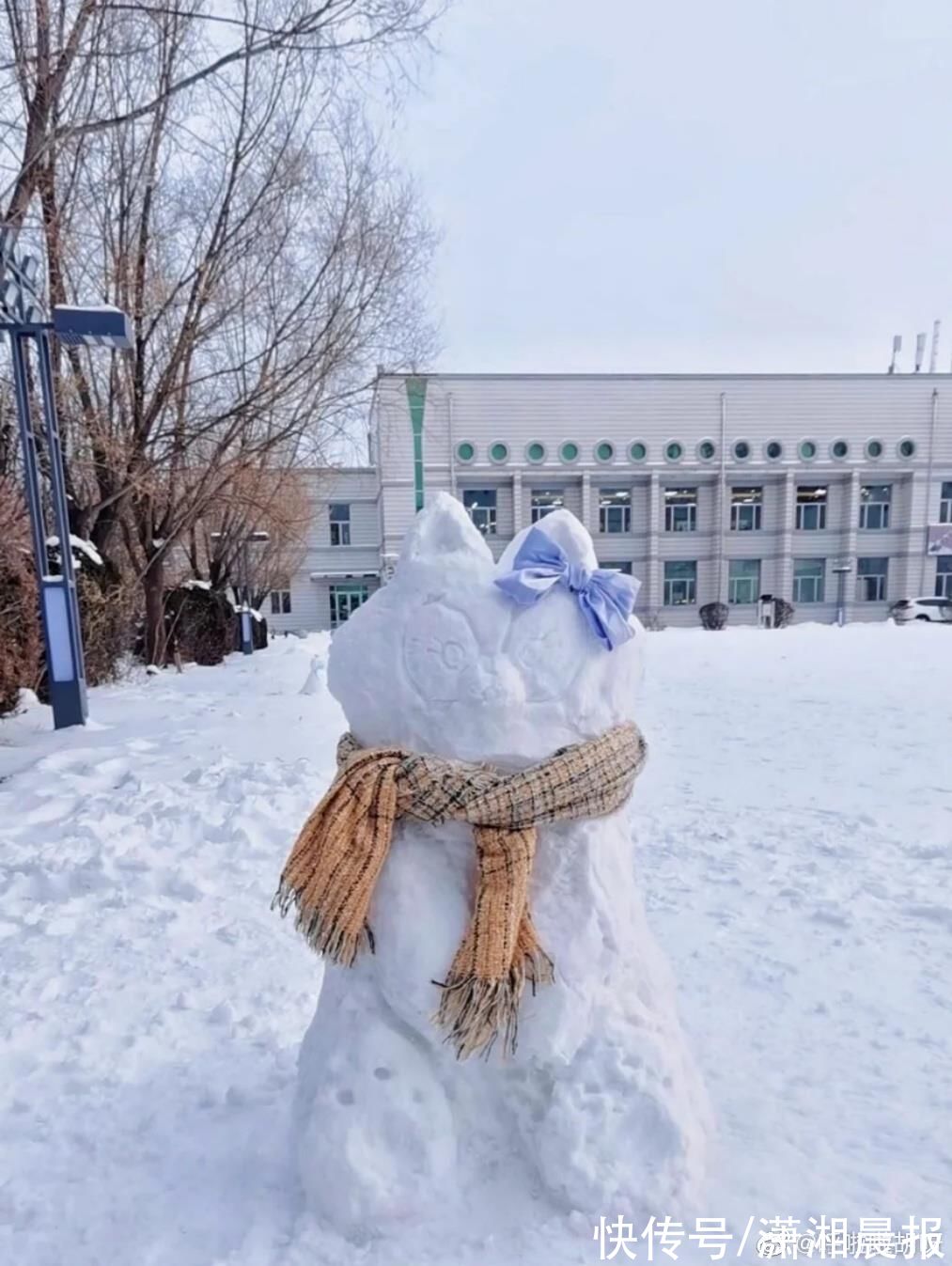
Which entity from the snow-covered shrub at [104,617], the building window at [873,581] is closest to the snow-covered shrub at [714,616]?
the building window at [873,581]

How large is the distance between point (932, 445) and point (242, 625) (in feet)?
80.7

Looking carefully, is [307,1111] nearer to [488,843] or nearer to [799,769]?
[488,843]

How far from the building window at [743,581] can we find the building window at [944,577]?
6.48 meters

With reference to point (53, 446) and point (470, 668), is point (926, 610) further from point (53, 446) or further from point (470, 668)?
point (470, 668)

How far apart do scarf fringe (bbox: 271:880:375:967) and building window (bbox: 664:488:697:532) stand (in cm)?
2699

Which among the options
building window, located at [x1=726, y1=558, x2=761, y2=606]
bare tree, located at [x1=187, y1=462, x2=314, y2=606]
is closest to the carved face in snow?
bare tree, located at [x1=187, y1=462, x2=314, y2=606]

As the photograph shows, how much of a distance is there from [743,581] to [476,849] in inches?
1110

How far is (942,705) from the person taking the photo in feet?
23.6

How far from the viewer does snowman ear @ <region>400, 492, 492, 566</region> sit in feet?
4.98

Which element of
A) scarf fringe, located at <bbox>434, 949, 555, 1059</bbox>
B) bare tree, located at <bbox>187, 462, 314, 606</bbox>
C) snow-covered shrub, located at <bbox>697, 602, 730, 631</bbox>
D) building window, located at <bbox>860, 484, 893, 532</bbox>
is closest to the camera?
scarf fringe, located at <bbox>434, 949, 555, 1059</bbox>

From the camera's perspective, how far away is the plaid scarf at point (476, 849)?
133 centimetres

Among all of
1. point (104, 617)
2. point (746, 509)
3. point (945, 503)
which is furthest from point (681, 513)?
point (104, 617)

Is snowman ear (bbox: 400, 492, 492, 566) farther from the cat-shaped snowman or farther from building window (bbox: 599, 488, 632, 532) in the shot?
building window (bbox: 599, 488, 632, 532)

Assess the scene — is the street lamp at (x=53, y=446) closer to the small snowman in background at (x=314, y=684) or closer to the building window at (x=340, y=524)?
the small snowman in background at (x=314, y=684)
